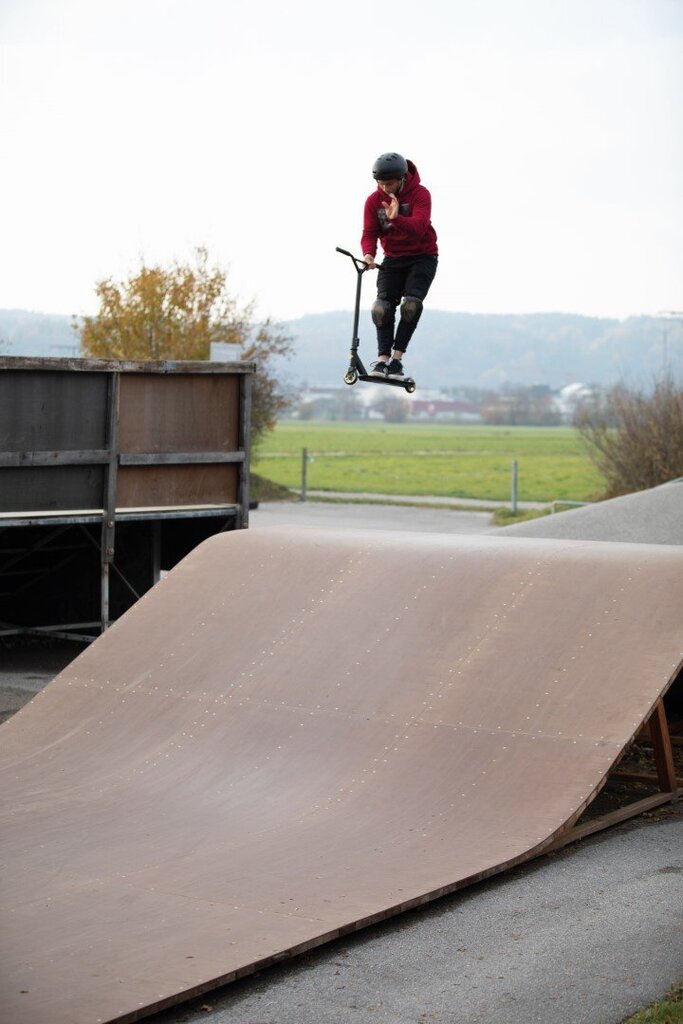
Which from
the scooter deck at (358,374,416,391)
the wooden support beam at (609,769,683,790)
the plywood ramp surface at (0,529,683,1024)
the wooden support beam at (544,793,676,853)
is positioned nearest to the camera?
the plywood ramp surface at (0,529,683,1024)

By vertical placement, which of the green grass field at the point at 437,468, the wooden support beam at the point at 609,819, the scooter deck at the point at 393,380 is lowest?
the wooden support beam at the point at 609,819

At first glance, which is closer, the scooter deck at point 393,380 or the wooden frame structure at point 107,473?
the scooter deck at point 393,380

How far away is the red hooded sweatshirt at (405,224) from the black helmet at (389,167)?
199 millimetres

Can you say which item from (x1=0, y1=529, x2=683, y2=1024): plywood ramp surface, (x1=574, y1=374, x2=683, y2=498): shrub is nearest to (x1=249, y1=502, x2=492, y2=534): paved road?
(x1=574, y1=374, x2=683, y2=498): shrub

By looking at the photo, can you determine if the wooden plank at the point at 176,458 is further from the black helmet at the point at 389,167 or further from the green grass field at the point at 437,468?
the green grass field at the point at 437,468

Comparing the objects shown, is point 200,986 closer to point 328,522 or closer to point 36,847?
point 36,847

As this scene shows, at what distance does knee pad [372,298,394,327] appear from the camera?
908cm

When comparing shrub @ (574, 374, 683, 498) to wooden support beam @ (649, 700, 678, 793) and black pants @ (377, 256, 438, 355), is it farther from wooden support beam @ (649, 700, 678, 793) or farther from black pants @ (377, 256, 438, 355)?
wooden support beam @ (649, 700, 678, 793)

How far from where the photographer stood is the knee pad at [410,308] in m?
8.96

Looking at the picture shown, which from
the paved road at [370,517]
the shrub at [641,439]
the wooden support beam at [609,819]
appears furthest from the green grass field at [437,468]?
the wooden support beam at [609,819]

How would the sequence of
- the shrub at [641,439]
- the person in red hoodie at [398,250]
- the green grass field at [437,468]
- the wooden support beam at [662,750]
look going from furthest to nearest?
the green grass field at [437,468] < the shrub at [641,439] < the person in red hoodie at [398,250] < the wooden support beam at [662,750]

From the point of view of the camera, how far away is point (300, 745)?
679 centimetres

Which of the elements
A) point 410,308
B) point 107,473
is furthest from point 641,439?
point 410,308

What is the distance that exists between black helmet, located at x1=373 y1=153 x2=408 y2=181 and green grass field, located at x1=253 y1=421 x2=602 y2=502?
71.5 feet
